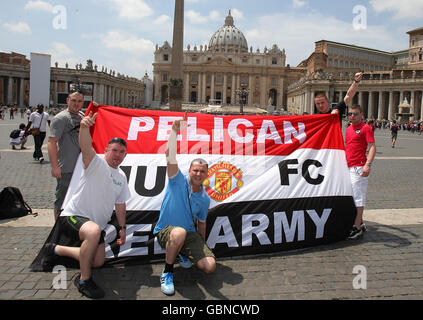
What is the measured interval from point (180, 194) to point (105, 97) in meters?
73.5

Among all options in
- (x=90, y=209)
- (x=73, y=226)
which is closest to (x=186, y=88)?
(x=90, y=209)

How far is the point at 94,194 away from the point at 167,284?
1149 millimetres

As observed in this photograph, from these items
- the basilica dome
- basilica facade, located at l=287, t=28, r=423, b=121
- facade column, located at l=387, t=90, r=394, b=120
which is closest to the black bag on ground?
basilica facade, located at l=287, t=28, r=423, b=121

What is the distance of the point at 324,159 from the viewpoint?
501 centimetres

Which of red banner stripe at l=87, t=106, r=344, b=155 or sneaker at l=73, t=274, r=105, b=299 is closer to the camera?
sneaker at l=73, t=274, r=105, b=299

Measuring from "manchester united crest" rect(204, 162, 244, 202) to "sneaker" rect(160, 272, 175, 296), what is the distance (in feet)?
3.92

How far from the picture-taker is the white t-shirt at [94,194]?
3662mm

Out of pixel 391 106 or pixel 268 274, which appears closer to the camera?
pixel 268 274

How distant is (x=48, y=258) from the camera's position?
3.88 meters

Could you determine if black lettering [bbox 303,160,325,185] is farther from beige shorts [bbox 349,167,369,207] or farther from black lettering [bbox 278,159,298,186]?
beige shorts [bbox 349,167,369,207]

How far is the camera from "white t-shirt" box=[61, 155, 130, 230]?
12.0 ft

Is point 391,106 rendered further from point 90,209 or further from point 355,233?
point 90,209
